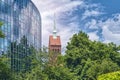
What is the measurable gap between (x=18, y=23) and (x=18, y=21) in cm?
34

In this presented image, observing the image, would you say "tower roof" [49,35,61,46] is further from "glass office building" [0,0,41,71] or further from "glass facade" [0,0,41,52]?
"glass office building" [0,0,41,71]

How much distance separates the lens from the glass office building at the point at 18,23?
213ft

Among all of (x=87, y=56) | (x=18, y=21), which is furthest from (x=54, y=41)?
(x=87, y=56)

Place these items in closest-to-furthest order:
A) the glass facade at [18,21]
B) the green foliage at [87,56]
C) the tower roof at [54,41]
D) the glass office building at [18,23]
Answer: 1. the glass office building at [18,23]
2. the glass facade at [18,21]
3. the green foliage at [87,56]
4. the tower roof at [54,41]

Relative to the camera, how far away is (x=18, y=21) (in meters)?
71.0

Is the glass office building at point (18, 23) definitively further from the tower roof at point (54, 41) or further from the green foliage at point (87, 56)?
the tower roof at point (54, 41)

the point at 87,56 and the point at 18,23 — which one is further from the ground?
the point at 18,23

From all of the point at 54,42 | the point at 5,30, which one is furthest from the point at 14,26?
the point at 54,42

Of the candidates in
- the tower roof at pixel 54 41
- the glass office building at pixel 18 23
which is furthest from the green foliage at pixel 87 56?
the tower roof at pixel 54 41

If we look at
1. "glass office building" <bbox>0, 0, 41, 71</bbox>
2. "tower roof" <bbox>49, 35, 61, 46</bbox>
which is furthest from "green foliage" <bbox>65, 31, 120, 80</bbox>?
"tower roof" <bbox>49, 35, 61, 46</bbox>

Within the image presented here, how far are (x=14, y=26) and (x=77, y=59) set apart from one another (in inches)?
458

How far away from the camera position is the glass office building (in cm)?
6488

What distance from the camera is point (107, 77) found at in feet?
122

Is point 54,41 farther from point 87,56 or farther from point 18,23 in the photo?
point 87,56
